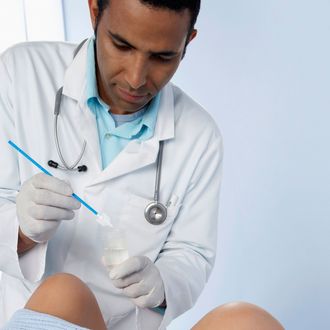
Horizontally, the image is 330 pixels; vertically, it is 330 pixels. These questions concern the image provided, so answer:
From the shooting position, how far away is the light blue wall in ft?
6.46

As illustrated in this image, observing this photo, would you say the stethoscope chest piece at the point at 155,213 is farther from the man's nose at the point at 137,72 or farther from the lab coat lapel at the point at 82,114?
the man's nose at the point at 137,72

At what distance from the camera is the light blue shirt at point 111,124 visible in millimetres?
1487

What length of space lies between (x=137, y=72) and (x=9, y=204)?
15.2 inches

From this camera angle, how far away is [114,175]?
4.74 ft

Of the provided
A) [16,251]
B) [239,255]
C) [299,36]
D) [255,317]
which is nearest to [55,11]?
[299,36]

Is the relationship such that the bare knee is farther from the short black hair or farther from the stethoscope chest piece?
the short black hair

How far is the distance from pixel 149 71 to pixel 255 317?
510 mm

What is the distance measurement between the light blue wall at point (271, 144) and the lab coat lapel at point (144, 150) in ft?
1.89

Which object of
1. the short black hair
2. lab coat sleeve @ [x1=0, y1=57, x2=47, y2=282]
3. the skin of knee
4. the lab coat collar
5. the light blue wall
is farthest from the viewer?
the light blue wall

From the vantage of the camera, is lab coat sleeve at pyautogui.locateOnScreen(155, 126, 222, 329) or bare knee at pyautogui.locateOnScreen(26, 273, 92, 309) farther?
lab coat sleeve at pyautogui.locateOnScreen(155, 126, 222, 329)

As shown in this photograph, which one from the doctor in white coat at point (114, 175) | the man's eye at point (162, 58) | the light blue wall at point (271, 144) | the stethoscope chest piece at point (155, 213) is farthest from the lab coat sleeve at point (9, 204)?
the light blue wall at point (271, 144)

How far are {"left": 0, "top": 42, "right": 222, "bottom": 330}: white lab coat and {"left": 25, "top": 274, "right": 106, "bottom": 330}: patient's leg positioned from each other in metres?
0.19

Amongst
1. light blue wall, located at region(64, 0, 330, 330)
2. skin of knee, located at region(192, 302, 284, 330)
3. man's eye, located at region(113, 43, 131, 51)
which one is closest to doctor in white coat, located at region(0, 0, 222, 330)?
man's eye, located at region(113, 43, 131, 51)

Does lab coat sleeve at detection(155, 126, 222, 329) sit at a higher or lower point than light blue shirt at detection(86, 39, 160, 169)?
lower
